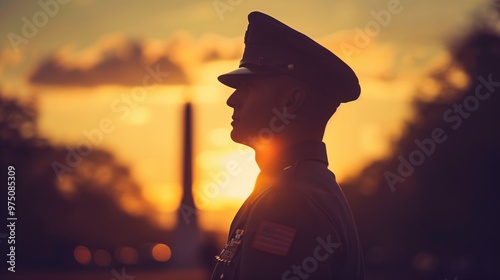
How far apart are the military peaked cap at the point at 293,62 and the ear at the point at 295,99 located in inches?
2.9

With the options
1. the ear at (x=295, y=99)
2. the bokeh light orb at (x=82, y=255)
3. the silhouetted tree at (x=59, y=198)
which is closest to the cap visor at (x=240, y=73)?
the ear at (x=295, y=99)

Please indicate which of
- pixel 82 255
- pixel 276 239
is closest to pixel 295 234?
pixel 276 239

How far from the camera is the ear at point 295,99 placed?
446 cm

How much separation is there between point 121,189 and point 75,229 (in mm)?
19200

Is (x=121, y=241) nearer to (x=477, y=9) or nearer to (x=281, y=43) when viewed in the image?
(x=477, y=9)

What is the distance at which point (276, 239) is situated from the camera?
3.87 metres

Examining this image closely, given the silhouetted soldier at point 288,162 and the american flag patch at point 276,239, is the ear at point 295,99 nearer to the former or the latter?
the silhouetted soldier at point 288,162

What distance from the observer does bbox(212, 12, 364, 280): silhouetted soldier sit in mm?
3912

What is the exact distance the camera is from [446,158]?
44.1 m

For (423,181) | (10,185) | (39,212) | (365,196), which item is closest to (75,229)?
(39,212)

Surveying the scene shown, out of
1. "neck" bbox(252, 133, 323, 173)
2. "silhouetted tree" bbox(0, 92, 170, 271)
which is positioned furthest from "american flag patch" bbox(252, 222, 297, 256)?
"silhouetted tree" bbox(0, 92, 170, 271)

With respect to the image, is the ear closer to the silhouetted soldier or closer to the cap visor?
the silhouetted soldier

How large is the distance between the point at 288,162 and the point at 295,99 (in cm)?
27

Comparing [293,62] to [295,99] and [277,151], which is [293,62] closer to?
[295,99]
